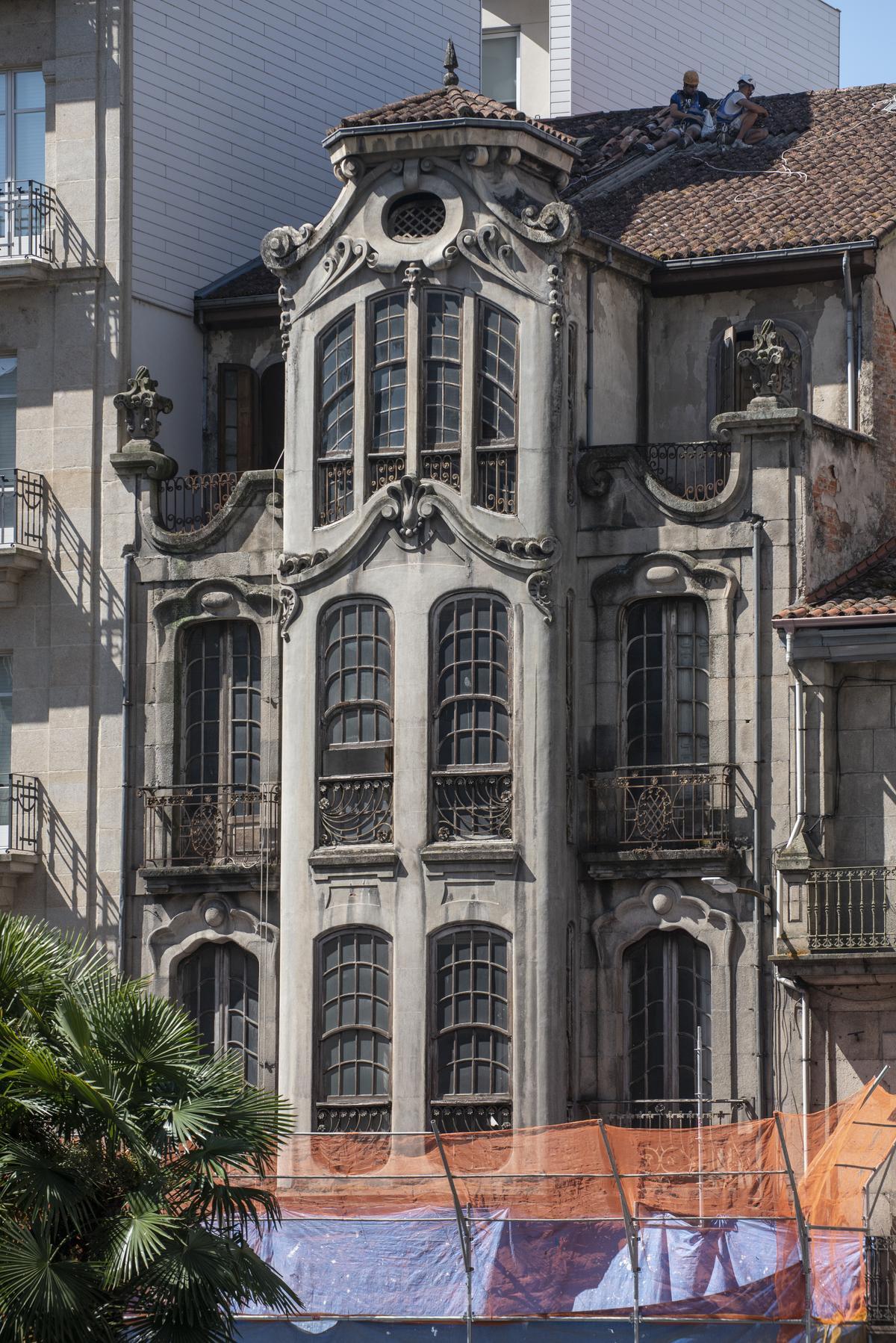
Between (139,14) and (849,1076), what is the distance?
18096mm

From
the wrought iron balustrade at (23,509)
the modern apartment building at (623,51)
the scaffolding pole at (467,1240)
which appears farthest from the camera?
the modern apartment building at (623,51)

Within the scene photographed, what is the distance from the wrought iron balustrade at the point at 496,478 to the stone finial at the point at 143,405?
16.0 ft

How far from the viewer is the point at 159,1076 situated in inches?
1235

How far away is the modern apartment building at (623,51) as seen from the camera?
58.8 metres

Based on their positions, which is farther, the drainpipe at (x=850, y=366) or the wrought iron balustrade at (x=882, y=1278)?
the drainpipe at (x=850, y=366)

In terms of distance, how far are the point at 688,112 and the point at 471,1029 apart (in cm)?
1573

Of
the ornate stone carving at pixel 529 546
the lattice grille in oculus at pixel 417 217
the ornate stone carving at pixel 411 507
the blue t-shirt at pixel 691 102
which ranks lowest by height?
the ornate stone carving at pixel 529 546

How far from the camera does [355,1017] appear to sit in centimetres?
4281

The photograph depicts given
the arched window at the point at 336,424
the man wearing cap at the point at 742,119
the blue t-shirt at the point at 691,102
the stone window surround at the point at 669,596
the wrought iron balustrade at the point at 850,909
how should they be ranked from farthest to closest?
the blue t-shirt at the point at 691,102
the man wearing cap at the point at 742,119
the arched window at the point at 336,424
the stone window surround at the point at 669,596
the wrought iron balustrade at the point at 850,909

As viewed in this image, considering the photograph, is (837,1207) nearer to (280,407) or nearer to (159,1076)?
(159,1076)

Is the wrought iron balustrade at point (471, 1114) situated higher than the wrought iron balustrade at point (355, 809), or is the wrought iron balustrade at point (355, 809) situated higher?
the wrought iron balustrade at point (355, 809)

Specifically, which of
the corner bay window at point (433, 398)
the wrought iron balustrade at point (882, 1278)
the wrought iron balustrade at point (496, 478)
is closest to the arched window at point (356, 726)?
the corner bay window at point (433, 398)

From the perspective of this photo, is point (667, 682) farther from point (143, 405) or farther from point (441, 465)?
point (143, 405)

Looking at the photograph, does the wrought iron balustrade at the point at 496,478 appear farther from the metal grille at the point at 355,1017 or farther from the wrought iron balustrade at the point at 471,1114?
the wrought iron balustrade at the point at 471,1114
